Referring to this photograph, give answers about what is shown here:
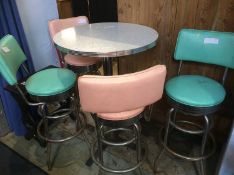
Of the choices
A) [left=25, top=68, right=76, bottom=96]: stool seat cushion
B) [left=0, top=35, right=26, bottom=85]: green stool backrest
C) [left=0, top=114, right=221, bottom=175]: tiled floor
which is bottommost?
[left=0, top=114, right=221, bottom=175]: tiled floor

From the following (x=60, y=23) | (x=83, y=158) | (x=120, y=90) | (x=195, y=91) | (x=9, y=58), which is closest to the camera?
(x=120, y=90)

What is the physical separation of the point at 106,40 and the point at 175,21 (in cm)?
61

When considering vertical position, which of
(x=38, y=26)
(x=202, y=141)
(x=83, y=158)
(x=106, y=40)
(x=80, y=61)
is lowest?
(x=83, y=158)

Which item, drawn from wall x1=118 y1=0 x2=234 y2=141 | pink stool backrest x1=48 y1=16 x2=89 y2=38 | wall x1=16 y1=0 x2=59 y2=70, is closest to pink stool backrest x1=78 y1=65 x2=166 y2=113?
wall x1=118 y1=0 x2=234 y2=141

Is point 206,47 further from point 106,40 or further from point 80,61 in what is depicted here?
point 80,61

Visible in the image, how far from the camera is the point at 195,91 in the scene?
1341 millimetres

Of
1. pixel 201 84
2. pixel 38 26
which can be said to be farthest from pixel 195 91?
pixel 38 26

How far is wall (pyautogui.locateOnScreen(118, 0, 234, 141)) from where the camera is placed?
4.77 feet

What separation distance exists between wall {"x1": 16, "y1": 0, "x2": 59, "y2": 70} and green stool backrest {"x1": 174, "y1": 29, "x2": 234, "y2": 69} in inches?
58.9

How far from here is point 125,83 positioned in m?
0.92

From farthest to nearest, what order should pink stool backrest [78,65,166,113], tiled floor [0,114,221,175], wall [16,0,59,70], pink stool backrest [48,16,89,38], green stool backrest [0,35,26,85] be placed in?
wall [16,0,59,70]
pink stool backrest [48,16,89,38]
tiled floor [0,114,221,175]
green stool backrest [0,35,26,85]
pink stool backrest [78,65,166,113]

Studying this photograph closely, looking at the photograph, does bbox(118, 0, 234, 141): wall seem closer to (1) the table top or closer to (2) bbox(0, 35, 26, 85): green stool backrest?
(1) the table top

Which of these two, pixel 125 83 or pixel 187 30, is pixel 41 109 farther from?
pixel 187 30

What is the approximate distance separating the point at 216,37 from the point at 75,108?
45.2 inches
